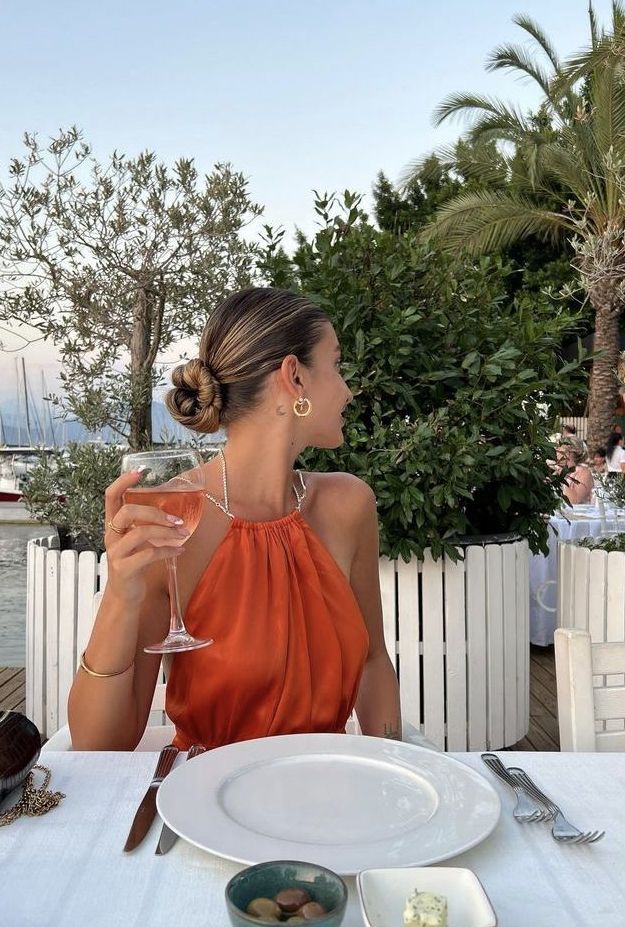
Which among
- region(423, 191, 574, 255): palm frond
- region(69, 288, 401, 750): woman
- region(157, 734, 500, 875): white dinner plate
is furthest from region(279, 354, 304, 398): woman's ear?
region(423, 191, 574, 255): palm frond

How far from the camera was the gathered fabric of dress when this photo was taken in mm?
1962

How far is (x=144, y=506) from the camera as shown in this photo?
4.56 feet

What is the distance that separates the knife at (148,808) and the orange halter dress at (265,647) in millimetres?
526

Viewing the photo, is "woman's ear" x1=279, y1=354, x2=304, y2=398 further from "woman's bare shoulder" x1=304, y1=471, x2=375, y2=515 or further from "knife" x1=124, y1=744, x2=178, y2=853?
"knife" x1=124, y1=744, x2=178, y2=853

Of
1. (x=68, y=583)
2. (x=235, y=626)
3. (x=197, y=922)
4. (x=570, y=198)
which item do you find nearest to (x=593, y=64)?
(x=570, y=198)

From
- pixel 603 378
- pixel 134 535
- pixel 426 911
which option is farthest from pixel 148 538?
pixel 603 378

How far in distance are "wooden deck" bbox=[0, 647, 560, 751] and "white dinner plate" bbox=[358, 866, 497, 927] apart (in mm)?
3728

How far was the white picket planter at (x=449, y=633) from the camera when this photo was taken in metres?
3.82

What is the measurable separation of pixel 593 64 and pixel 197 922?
50.9 feet

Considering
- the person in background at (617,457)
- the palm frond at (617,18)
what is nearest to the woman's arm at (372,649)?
the person in background at (617,457)

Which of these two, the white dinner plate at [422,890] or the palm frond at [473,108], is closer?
the white dinner plate at [422,890]

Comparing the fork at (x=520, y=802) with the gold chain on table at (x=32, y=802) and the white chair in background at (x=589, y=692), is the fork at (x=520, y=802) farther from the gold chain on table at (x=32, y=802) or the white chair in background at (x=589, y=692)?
the gold chain on table at (x=32, y=802)

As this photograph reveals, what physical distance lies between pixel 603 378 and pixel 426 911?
55.0ft

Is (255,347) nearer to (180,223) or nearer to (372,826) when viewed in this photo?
(372,826)
